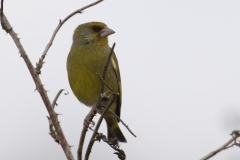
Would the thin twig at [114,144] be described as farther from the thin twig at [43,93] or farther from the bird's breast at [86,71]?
the bird's breast at [86,71]

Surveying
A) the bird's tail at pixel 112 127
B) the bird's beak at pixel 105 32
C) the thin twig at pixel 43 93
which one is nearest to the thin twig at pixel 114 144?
the thin twig at pixel 43 93

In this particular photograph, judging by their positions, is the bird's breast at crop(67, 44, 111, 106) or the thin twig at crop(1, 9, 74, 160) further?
the bird's breast at crop(67, 44, 111, 106)

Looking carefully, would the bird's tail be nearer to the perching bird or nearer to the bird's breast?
the perching bird

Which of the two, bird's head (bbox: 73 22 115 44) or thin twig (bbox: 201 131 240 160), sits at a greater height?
bird's head (bbox: 73 22 115 44)

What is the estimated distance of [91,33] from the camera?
511 cm

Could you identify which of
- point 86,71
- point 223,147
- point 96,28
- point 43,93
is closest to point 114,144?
point 43,93

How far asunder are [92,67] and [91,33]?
0.73 m

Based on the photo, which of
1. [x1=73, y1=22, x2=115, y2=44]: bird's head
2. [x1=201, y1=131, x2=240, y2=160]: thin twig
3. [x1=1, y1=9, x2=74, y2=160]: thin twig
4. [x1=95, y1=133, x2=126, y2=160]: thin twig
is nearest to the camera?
[x1=201, y1=131, x2=240, y2=160]: thin twig

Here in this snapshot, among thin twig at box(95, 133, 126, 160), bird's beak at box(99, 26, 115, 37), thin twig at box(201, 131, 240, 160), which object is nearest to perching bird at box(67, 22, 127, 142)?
bird's beak at box(99, 26, 115, 37)

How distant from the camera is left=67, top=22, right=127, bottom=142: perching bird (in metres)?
4.44

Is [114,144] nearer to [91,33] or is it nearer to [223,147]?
[223,147]

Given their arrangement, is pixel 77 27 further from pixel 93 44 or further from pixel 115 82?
pixel 115 82

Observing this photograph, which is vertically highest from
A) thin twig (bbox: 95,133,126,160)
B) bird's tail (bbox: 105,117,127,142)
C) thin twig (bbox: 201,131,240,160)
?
thin twig (bbox: 201,131,240,160)

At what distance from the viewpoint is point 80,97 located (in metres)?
4.54
